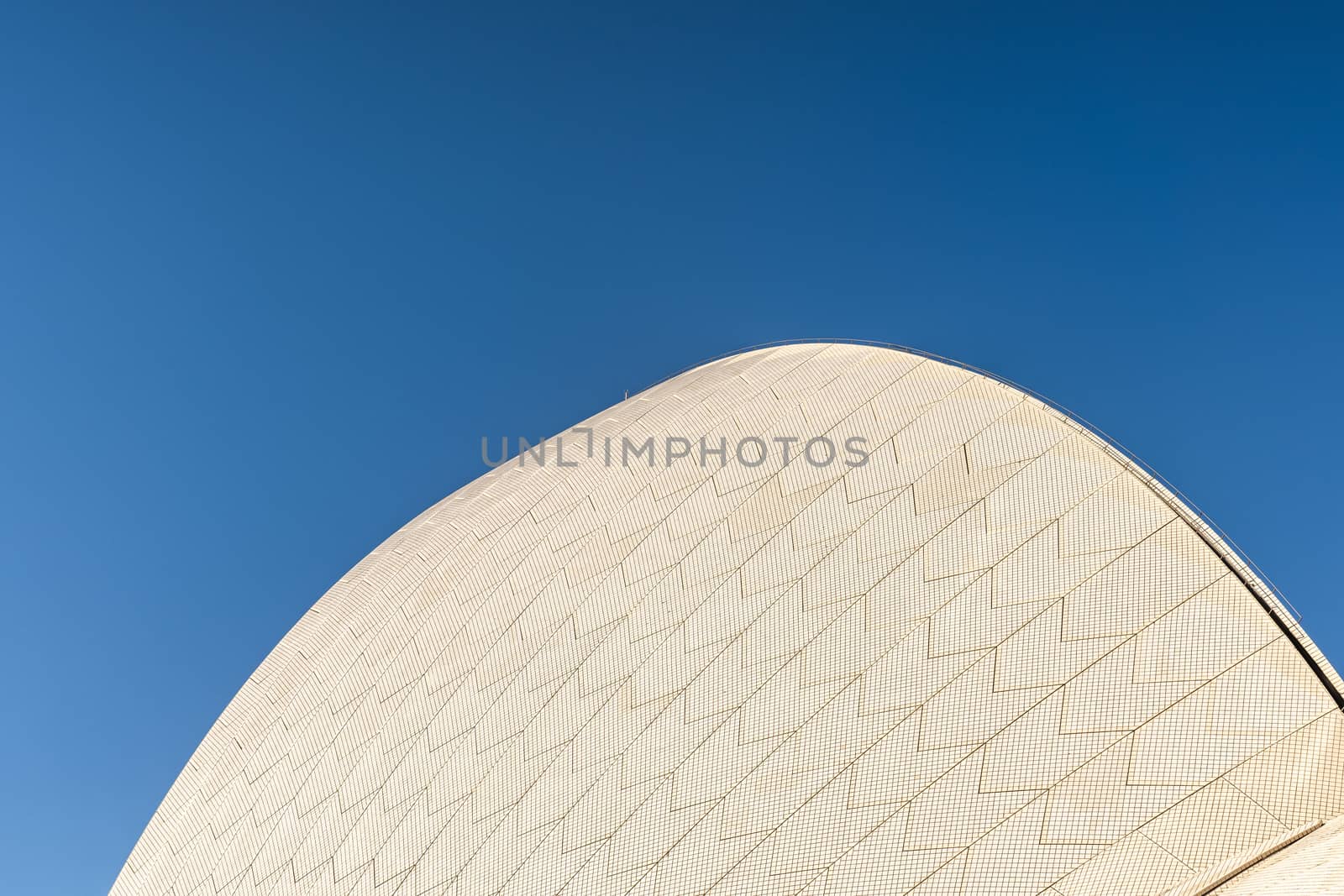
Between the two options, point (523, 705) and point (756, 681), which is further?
point (523, 705)

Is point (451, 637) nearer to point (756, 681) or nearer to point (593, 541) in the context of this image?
point (593, 541)

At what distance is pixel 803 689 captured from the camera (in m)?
13.4

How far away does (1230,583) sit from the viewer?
11172mm

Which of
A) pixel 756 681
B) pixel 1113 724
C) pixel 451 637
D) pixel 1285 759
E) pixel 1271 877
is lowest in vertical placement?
pixel 1271 877

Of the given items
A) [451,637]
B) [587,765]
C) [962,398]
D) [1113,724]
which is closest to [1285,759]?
[1113,724]

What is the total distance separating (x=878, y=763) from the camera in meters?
12.2

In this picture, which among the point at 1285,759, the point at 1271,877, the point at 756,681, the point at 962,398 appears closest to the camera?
the point at 1271,877

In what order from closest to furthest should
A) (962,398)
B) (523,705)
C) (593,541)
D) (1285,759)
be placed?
(1285,759), (962,398), (523,705), (593,541)

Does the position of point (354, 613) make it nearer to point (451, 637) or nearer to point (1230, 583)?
point (451, 637)

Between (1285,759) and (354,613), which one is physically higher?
(354,613)

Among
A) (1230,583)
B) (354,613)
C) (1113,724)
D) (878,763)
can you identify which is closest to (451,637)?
(354,613)

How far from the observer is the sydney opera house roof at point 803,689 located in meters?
10.6

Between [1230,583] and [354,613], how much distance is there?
16862mm

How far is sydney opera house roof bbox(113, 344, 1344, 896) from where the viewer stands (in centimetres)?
1063
